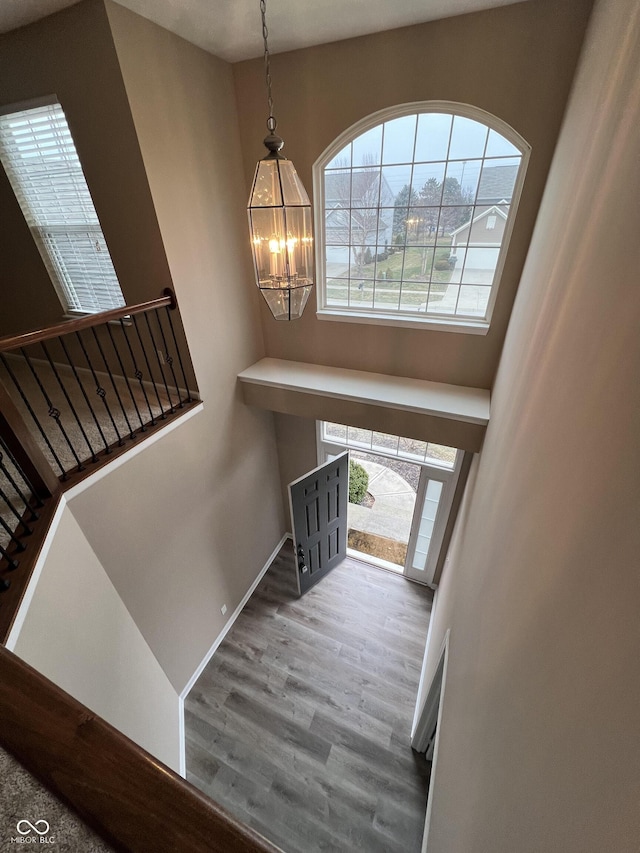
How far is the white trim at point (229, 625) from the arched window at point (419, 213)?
325 centimetres

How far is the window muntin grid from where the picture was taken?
3.70 meters

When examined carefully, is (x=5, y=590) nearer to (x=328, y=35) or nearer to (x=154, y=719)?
(x=154, y=719)

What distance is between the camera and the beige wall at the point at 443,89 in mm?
2080

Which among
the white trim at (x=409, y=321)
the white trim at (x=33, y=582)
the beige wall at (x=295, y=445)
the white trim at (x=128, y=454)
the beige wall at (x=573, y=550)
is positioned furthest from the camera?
the beige wall at (x=295, y=445)

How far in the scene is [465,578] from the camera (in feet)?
7.27

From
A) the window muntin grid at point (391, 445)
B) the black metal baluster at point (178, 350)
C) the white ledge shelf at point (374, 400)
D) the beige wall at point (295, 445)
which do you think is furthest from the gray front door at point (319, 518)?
the black metal baluster at point (178, 350)

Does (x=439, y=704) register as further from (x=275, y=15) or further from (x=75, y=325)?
(x=275, y=15)

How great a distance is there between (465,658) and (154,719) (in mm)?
2300

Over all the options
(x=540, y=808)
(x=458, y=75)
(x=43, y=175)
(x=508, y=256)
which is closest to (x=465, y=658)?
(x=540, y=808)

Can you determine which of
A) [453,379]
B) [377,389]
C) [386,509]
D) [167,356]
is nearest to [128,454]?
[167,356]

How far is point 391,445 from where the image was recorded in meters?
3.95

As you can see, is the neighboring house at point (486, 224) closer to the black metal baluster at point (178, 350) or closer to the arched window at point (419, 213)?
the arched window at point (419, 213)

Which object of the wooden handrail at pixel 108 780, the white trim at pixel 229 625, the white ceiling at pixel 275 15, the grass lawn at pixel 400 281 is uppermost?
the white ceiling at pixel 275 15

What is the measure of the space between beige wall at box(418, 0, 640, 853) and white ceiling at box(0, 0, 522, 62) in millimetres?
1010
